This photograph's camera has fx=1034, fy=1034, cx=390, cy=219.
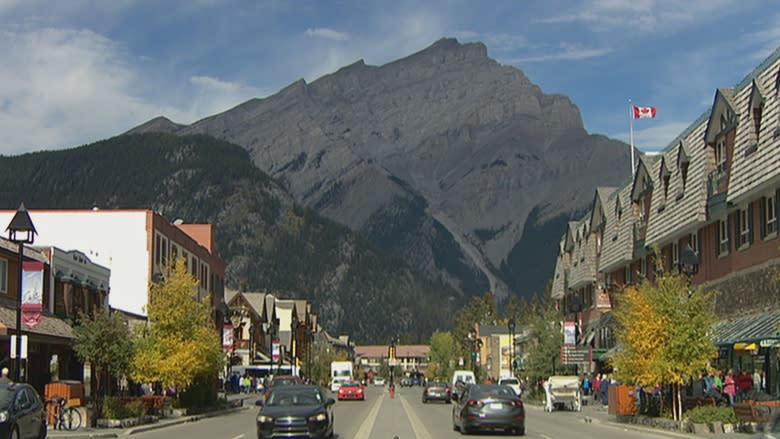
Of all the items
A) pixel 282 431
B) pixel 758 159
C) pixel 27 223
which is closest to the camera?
pixel 282 431

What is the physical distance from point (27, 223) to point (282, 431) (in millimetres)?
12909

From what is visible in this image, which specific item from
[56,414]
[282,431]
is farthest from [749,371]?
[56,414]

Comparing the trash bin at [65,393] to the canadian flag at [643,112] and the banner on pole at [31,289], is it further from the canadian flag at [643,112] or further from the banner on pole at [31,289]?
the canadian flag at [643,112]

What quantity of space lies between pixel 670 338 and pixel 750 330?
4.28m

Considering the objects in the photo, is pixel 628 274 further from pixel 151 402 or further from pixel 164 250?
pixel 151 402

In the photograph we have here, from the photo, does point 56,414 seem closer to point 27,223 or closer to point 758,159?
point 27,223

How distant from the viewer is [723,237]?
147 feet

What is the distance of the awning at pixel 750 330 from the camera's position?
34278 millimetres

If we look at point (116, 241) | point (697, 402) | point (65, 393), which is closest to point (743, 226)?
point (697, 402)

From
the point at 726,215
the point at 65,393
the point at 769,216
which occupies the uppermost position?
the point at 726,215

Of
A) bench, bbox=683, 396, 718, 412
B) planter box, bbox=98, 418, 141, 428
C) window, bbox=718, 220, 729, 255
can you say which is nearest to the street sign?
window, bbox=718, 220, 729, 255

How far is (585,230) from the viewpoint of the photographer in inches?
2980

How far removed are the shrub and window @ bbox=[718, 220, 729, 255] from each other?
1371cm

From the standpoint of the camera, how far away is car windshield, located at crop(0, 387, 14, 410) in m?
22.4
